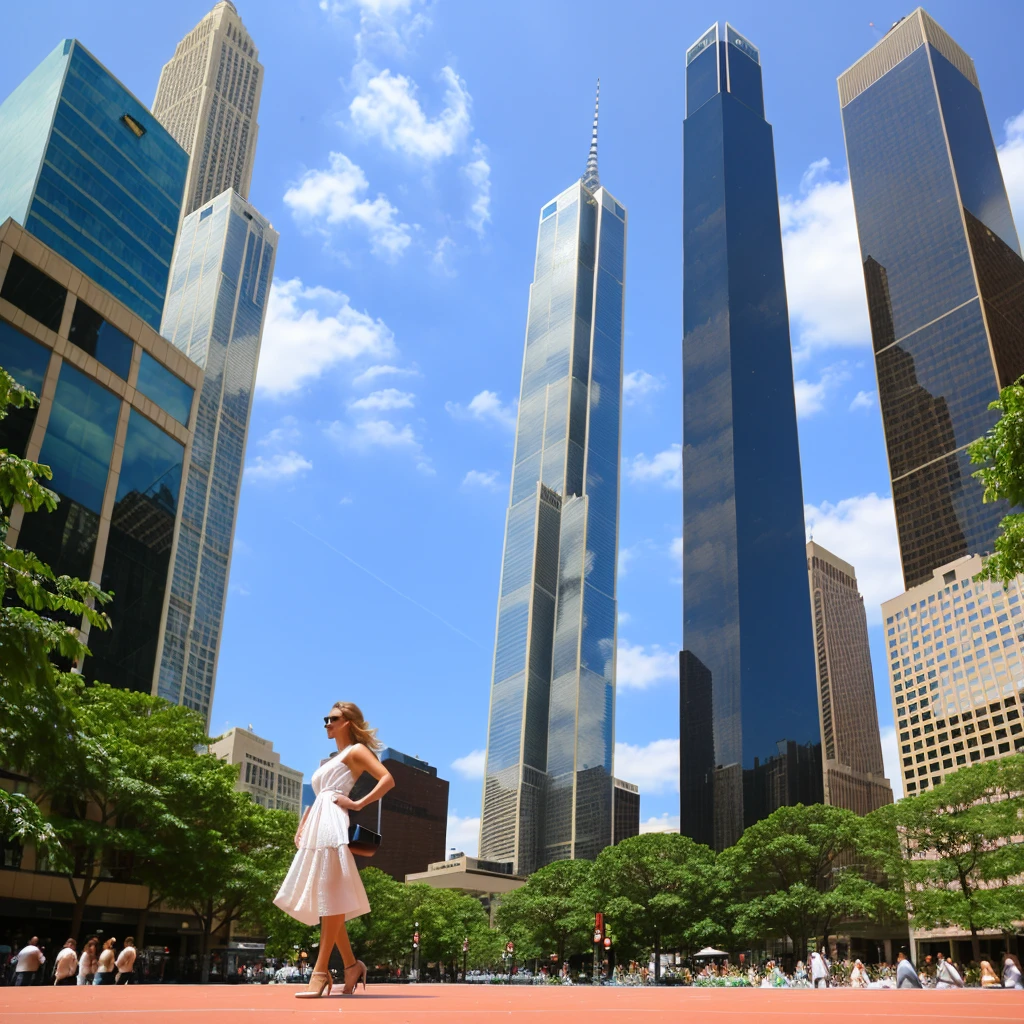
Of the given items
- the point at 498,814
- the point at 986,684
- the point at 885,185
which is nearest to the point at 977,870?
the point at 986,684

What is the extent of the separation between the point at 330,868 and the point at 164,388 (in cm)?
5256

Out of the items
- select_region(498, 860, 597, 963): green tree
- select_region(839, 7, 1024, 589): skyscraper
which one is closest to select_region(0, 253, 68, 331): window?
select_region(498, 860, 597, 963): green tree

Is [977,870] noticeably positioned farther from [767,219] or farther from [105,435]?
[767,219]

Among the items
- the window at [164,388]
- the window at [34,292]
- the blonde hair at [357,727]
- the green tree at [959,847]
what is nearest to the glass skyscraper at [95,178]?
the window at [164,388]

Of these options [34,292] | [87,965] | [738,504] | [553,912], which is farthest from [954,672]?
[87,965]

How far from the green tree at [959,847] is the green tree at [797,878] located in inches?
102

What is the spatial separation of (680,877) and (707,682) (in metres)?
90.4

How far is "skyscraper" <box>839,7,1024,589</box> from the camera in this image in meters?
168

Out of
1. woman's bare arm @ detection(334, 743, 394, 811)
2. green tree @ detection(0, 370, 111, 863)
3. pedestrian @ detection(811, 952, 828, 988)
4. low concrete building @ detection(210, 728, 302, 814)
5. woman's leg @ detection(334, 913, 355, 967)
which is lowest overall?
pedestrian @ detection(811, 952, 828, 988)

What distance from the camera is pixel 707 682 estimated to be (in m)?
152

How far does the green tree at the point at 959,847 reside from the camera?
163 ft

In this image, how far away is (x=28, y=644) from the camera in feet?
27.8

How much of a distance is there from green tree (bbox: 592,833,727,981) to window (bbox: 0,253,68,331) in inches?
1956

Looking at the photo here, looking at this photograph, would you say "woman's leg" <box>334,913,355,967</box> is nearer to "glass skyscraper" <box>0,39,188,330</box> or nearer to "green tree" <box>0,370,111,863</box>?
"green tree" <box>0,370,111,863</box>
